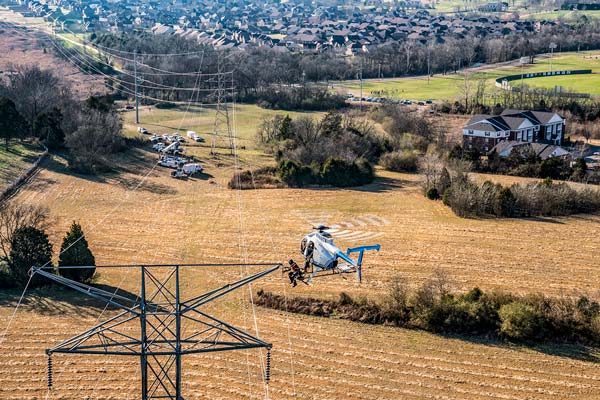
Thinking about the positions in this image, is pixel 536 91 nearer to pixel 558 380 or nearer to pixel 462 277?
pixel 462 277

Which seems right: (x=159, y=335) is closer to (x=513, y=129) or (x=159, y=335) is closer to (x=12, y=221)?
(x=12, y=221)

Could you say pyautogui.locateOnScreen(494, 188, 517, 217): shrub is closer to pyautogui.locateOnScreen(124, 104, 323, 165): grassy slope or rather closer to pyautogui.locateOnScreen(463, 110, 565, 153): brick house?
pyautogui.locateOnScreen(463, 110, 565, 153): brick house

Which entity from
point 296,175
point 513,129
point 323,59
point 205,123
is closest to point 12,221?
point 296,175

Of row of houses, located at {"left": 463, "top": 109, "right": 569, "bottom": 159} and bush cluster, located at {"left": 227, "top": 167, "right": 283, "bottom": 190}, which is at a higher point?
row of houses, located at {"left": 463, "top": 109, "right": 569, "bottom": 159}

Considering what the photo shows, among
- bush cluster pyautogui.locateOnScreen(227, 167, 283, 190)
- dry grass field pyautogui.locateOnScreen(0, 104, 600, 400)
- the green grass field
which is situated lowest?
dry grass field pyautogui.locateOnScreen(0, 104, 600, 400)

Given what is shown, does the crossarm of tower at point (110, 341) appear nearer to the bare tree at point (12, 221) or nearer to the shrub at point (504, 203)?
the bare tree at point (12, 221)

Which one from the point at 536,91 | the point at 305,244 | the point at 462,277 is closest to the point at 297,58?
the point at 536,91

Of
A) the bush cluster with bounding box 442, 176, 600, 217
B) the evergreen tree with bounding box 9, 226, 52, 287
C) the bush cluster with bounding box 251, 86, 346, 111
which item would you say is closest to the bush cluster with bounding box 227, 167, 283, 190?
the bush cluster with bounding box 442, 176, 600, 217
